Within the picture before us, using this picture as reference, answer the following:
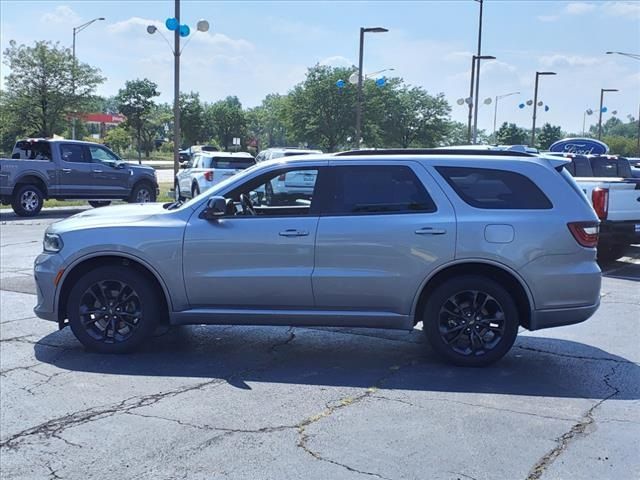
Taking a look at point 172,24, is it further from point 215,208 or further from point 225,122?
point 225,122

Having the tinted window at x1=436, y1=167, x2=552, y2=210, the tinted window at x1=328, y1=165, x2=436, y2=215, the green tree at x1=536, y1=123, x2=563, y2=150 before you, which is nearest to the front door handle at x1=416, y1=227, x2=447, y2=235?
the tinted window at x1=328, y1=165, x2=436, y2=215

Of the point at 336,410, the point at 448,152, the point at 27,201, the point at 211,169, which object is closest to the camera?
the point at 336,410

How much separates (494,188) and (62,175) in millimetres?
15846

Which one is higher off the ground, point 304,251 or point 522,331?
point 304,251

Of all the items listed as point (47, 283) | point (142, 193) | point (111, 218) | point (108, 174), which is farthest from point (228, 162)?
point (47, 283)

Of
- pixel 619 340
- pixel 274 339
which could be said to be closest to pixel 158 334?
pixel 274 339

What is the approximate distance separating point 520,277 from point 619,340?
1923mm

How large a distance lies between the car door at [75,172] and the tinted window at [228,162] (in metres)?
3.46

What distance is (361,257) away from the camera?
5.74 m

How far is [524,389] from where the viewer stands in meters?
5.30

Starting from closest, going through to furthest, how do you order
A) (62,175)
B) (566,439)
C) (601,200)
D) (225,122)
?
(566,439) → (601,200) → (62,175) → (225,122)

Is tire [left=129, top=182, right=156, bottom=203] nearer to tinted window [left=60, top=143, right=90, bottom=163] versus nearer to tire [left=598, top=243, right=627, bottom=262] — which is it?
tinted window [left=60, top=143, right=90, bottom=163]

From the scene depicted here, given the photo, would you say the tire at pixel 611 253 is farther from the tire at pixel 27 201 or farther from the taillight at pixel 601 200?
the tire at pixel 27 201

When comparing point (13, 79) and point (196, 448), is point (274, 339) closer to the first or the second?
point (196, 448)
